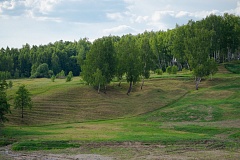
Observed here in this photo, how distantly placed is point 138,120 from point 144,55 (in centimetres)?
3270

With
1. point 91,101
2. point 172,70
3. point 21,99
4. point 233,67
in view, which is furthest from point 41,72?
point 21,99

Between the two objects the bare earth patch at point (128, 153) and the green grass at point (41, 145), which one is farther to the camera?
the green grass at point (41, 145)

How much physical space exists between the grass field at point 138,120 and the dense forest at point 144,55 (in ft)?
16.9

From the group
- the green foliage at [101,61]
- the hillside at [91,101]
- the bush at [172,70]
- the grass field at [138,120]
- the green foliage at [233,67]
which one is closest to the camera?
the grass field at [138,120]

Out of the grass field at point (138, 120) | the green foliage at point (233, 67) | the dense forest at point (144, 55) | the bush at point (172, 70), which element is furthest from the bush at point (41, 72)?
the green foliage at point (233, 67)

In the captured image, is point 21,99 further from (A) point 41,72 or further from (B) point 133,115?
(A) point 41,72

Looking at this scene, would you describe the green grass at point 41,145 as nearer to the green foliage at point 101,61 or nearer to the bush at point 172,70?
the green foliage at point 101,61

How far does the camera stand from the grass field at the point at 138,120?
37.8 m

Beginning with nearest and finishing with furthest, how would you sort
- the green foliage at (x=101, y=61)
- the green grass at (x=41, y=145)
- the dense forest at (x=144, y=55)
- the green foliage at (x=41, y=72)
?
the green grass at (x=41, y=145)
the green foliage at (x=101, y=61)
the dense forest at (x=144, y=55)
the green foliage at (x=41, y=72)

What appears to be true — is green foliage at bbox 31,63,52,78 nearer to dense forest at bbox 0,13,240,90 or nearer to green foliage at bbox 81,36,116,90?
dense forest at bbox 0,13,240,90

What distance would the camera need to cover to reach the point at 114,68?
88.9 m

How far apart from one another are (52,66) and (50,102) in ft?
303

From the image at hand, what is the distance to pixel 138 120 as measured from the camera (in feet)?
209

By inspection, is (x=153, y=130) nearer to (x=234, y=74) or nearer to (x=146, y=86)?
(x=146, y=86)
